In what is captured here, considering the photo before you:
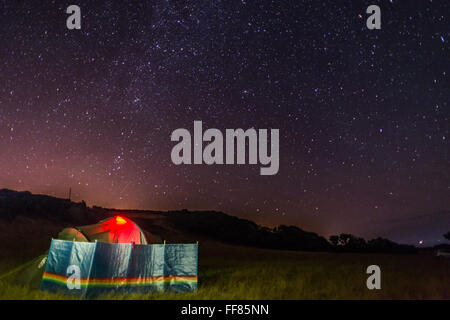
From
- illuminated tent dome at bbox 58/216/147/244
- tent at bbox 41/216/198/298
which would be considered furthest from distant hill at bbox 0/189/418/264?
tent at bbox 41/216/198/298

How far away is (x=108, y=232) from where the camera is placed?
45.8ft

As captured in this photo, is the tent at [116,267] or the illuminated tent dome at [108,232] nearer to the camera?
the tent at [116,267]

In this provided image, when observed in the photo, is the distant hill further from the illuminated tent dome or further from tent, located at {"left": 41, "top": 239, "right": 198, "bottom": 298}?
tent, located at {"left": 41, "top": 239, "right": 198, "bottom": 298}

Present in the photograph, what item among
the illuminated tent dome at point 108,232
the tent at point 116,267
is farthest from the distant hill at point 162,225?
the tent at point 116,267

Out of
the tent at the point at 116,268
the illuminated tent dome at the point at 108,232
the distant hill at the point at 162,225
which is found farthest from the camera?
the distant hill at the point at 162,225

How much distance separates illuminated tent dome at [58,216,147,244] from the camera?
43.8 feet

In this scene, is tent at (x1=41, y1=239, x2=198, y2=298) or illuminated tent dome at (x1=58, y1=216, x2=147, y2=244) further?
illuminated tent dome at (x1=58, y1=216, x2=147, y2=244)

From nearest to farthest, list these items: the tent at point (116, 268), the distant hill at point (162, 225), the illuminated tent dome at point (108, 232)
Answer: the tent at point (116, 268) → the illuminated tent dome at point (108, 232) → the distant hill at point (162, 225)

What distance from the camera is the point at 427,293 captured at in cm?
1354

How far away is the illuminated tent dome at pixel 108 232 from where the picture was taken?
13359 millimetres

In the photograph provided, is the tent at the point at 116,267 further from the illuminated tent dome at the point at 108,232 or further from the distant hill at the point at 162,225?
the distant hill at the point at 162,225

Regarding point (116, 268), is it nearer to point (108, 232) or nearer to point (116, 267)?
point (116, 267)
